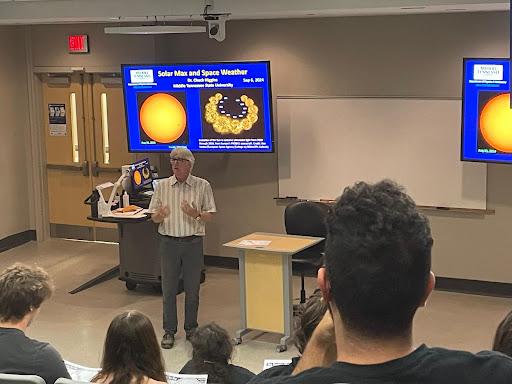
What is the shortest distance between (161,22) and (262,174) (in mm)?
1793

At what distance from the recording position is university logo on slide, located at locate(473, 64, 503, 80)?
262 inches

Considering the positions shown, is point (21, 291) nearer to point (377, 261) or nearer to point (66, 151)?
point (377, 261)

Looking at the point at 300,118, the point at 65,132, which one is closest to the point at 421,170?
the point at 300,118

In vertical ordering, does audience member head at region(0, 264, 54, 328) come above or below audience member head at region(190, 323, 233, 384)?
above

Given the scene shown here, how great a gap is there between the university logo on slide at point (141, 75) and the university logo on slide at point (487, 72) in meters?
2.98

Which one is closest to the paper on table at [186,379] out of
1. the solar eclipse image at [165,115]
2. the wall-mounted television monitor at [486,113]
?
the wall-mounted television monitor at [486,113]

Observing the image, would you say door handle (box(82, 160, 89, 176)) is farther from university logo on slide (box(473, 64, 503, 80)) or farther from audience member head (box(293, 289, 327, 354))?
audience member head (box(293, 289, 327, 354))

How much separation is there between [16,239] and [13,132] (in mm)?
1244

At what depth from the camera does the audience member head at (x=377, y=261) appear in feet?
3.86

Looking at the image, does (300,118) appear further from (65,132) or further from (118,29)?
(65,132)

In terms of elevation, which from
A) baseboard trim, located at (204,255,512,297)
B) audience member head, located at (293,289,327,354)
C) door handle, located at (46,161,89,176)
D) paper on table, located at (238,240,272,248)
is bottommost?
baseboard trim, located at (204,255,512,297)

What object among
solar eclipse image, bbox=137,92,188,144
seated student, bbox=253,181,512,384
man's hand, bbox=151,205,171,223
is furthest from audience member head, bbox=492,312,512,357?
solar eclipse image, bbox=137,92,188,144

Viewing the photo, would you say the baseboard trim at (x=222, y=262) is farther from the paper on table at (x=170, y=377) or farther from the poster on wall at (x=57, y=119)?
the paper on table at (x=170, y=377)

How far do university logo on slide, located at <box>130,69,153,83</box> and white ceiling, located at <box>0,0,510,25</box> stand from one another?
1.62 ft
